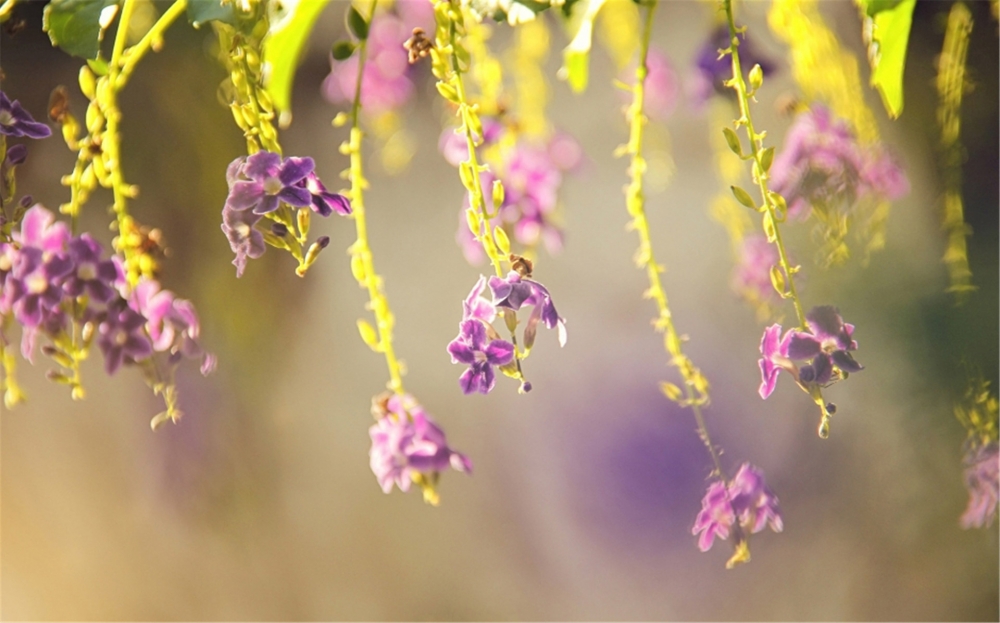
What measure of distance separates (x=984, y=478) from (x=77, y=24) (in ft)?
2.89

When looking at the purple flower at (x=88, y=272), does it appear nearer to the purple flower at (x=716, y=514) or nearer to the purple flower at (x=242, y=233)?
the purple flower at (x=242, y=233)

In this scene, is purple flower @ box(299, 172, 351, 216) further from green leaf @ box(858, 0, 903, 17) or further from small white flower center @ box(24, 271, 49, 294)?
green leaf @ box(858, 0, 903, 17)

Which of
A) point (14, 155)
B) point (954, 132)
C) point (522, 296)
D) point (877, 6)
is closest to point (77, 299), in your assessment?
point (14, 155)

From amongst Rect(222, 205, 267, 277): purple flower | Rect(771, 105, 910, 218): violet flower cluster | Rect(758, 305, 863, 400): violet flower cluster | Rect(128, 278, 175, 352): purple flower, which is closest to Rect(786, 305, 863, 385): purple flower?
Rect(758, 305, 863, 400): violet flower cluster

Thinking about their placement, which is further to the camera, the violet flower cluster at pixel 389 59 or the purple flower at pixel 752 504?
the violet flower cluster at pixel 389 59

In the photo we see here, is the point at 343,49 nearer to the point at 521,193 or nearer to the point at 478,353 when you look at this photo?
the point at 478,353

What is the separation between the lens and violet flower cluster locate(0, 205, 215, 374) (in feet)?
1.77

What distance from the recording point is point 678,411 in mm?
1229

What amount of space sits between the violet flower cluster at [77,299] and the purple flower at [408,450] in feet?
0.46

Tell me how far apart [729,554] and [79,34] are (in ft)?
3.67

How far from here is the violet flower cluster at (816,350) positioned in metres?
0.48

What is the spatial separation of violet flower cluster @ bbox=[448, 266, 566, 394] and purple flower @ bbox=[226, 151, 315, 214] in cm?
13

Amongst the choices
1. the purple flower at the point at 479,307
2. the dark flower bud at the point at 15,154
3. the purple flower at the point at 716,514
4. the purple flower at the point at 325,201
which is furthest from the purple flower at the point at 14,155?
the purple flower at the point at 716,514

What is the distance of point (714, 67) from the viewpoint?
0.78m
